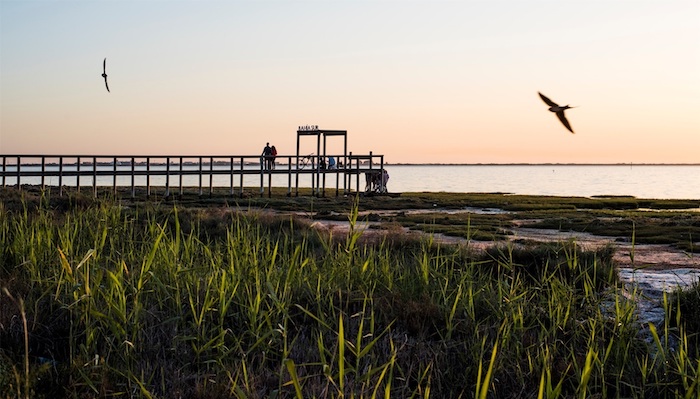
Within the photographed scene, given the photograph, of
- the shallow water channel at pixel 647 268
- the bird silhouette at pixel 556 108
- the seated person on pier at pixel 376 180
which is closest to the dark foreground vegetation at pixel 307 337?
the shallow water channel at pixel 647 268

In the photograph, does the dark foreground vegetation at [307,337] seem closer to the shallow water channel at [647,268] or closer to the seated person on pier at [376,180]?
the shallow water channel at [647,268]

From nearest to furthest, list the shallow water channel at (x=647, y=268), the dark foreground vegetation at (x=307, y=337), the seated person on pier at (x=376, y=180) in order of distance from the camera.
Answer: the dark foreground vegetation at (x=307, y=337) < the shallow water channel at (x=647, y=268) < the seated person on pier at (x=376, y=180)

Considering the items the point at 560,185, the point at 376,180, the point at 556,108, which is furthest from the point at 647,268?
the point at 560,185

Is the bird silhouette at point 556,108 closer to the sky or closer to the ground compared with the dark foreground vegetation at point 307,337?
closer to the sky

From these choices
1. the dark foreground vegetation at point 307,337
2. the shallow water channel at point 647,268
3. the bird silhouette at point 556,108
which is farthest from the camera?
the shallow water channel at point 647,268

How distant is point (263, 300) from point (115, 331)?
3.73 ft

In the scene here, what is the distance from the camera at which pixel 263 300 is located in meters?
5.39

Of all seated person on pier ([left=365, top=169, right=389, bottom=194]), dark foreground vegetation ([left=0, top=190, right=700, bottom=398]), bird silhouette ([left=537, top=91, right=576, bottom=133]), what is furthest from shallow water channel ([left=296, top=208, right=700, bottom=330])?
seated person on pier ([left=365, top=169, right=389, bottom=194])

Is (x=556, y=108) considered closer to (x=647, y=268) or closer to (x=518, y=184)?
(x=647, y=268)

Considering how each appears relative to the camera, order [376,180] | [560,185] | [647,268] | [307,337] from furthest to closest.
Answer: [560,185] → [376,180] → [647,268] → [307,337]

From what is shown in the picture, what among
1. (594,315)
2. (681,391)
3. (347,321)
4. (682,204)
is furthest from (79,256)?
(682,204)

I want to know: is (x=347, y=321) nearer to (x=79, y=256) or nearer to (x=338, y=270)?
(x=338, y=270)

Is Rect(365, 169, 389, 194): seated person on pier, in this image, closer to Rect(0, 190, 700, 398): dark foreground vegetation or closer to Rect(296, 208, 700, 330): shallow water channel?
Rect(296, 208, 700, 330): shallow water channel

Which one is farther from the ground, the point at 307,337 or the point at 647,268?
the point at 307,337
